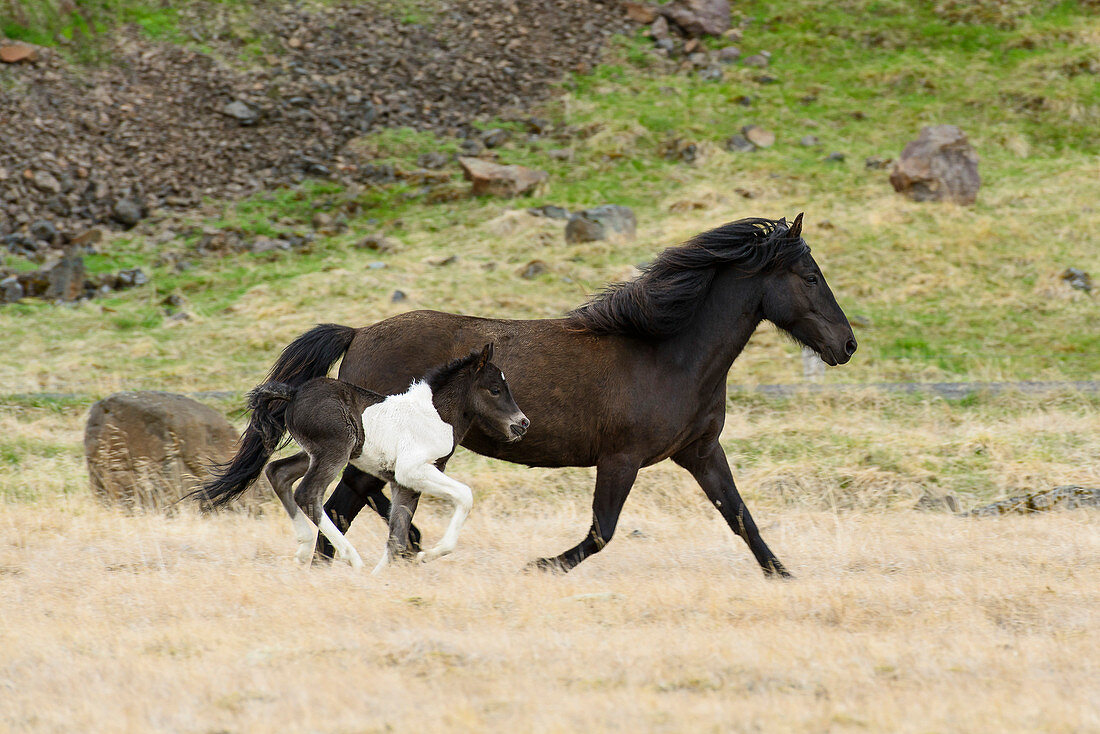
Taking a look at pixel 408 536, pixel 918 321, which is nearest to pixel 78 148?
pixel 918 321

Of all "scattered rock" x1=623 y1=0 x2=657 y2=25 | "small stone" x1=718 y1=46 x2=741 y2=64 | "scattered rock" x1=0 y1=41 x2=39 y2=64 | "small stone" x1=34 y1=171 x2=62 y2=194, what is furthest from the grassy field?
"scattered rock" x1=0 y1=41 x2=39 y2=64

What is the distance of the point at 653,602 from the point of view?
20.2ft

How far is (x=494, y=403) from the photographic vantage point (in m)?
6.98

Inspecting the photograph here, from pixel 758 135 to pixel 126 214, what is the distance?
1634cm

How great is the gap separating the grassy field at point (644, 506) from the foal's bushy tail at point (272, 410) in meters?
0.52

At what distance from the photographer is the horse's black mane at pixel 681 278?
7.38m

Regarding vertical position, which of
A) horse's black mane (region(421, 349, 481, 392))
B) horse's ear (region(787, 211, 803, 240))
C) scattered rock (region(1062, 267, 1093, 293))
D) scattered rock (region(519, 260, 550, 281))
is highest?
horse's ear (region(787, 211, 803, 240))

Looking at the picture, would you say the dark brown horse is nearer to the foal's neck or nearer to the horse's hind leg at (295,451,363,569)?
the foal's neck

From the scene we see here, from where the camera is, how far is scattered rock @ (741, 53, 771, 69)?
120 feet

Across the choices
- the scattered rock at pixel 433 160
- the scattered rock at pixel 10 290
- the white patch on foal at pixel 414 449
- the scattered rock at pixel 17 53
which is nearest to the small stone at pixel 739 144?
the scattered rock at pixel 433 160

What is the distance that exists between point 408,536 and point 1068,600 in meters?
3.82

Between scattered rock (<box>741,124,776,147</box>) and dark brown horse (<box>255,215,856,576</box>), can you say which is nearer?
dark brown horse (<box>255,215,856,576</box>)

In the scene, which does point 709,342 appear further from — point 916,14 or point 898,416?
point 916,14

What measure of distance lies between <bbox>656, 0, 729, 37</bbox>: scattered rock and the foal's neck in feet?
110
